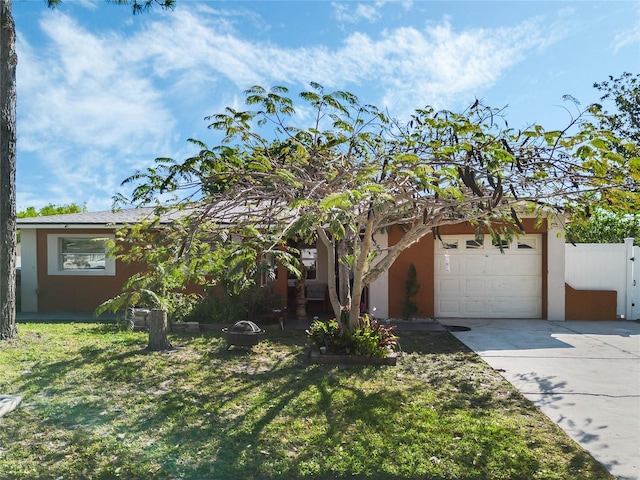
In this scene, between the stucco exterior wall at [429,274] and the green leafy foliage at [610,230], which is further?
the green leafy foliage at [610,230]

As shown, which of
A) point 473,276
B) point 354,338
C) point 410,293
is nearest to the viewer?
point 354,338

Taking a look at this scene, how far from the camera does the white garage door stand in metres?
12.1

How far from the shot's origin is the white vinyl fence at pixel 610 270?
11836mm

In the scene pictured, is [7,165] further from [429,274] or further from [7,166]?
[429,274]

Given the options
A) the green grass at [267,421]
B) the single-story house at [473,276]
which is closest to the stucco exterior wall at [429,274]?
the single-story house at [473,276]

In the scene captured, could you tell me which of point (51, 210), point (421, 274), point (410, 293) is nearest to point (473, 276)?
point (421, 274)

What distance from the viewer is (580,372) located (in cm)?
697

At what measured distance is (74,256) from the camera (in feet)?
44.5

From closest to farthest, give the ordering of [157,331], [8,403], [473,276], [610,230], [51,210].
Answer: [8,403]
[157,331]
[473,276]
[610,230]
[51,210]

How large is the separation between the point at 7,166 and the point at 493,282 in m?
11.9

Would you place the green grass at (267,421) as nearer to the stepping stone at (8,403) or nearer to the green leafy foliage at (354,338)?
the stepping stone at (8,403)

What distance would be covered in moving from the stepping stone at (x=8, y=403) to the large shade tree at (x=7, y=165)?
4111 mm

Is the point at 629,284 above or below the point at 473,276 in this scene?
below

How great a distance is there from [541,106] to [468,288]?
241 inches
